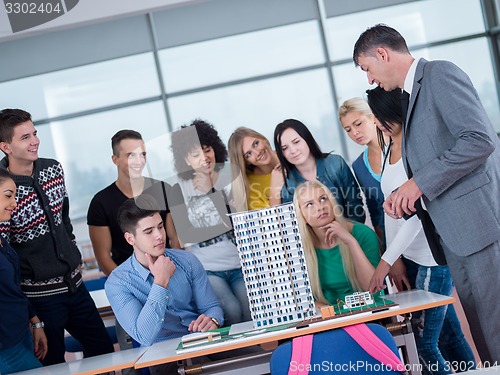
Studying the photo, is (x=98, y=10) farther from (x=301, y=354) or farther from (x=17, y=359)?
(x=301, y=354)

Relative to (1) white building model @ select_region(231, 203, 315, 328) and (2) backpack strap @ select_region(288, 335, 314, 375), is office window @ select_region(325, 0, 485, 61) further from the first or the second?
(2) backpack strap @ select_region(288, 335, 314, 375)

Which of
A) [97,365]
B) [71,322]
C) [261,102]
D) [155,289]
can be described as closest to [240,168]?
[155,289]

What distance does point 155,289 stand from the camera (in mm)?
3086

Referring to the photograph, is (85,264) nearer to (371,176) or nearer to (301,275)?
(371,176)

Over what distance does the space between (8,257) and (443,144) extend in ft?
6.81

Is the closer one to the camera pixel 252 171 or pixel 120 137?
pixel 252 171

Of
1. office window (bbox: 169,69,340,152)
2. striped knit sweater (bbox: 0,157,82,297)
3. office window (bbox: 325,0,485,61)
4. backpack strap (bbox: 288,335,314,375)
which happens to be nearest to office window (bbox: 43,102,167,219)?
office window (bbox: 169,69,340,152)

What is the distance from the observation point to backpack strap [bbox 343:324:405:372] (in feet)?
7.74

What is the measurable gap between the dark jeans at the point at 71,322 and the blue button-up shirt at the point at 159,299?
0.68 m

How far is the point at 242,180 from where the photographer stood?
13.1 feet

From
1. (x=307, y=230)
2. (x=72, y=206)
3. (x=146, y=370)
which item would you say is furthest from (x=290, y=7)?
(x=146, y=370)

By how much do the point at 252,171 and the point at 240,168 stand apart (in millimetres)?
86

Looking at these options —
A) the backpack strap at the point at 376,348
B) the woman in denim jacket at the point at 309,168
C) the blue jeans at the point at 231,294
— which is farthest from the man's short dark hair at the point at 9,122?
the backpack strap at the point at 376,348

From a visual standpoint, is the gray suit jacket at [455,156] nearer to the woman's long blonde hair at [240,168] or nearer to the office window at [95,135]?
the woman's long blonde hair at [240,168]
